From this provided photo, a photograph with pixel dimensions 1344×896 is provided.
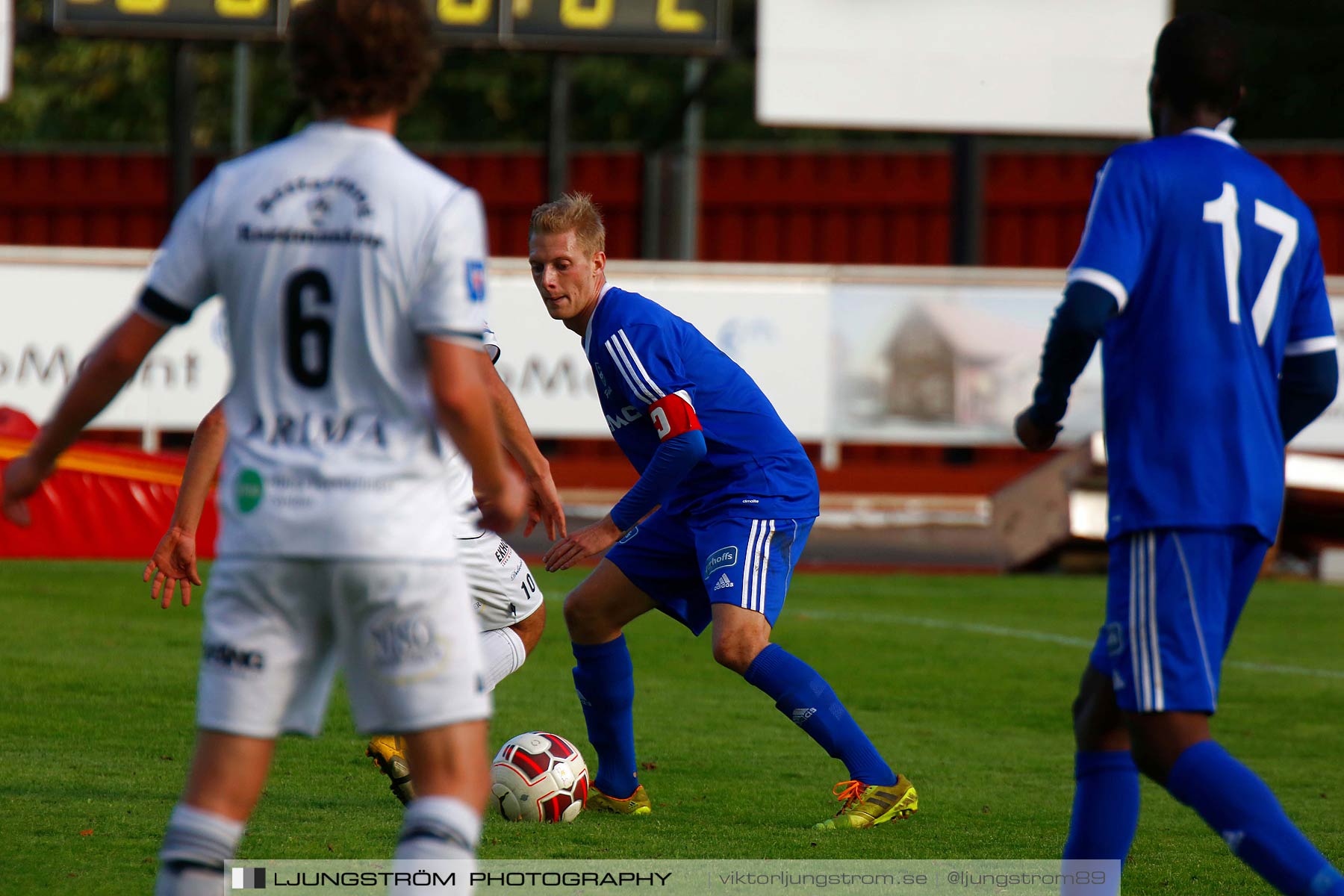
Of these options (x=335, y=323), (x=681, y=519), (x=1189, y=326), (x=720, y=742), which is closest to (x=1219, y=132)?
(x=1189, y=326)

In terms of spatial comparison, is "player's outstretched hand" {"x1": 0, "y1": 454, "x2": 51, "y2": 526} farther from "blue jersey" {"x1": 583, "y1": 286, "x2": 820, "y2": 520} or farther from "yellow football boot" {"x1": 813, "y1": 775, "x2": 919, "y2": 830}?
"yellow football boot" {"x1": 813, "y1": 775, "x2": 919, "y2": 830}

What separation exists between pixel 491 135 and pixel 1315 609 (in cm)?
2214

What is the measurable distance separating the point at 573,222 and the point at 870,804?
2055 millimetres

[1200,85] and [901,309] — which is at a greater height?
[1200,85]

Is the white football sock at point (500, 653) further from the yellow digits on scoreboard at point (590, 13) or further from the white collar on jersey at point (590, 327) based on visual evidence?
the yellow digits on scoreboard at point (590, 13)

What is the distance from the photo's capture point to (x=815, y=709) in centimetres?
546

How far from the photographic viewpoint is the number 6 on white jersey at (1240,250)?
11.5ft

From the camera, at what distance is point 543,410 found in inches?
642

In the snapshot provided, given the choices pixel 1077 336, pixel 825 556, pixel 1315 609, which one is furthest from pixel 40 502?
pixel 1077 336

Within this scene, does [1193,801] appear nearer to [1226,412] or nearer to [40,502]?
[1226,412]

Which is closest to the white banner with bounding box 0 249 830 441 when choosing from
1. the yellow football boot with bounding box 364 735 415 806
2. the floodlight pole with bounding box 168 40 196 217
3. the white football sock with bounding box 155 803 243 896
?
the floodlight pole with bounding box 168 40 196 217

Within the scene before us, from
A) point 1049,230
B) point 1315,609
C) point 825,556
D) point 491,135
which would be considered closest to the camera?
point 1315,609

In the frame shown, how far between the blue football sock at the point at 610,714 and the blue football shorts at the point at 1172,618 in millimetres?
2407

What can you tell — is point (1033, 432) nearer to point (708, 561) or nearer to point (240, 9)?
point (708, 561)
